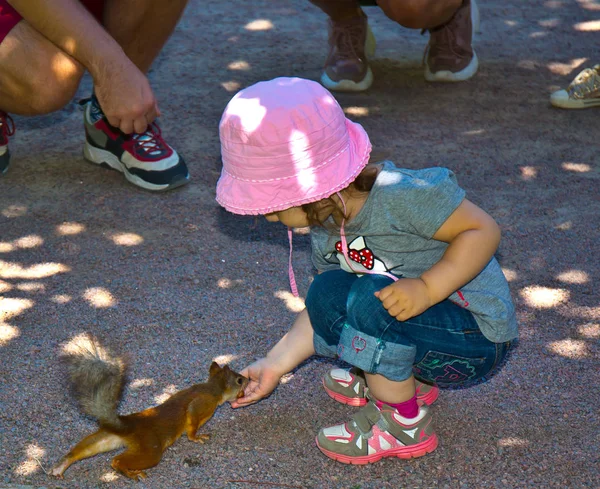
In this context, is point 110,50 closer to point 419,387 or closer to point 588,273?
point 419,387

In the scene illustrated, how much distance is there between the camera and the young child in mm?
2295

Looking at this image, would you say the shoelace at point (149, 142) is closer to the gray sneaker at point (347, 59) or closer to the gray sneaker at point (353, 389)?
the gray sneaker at point (347, 59)

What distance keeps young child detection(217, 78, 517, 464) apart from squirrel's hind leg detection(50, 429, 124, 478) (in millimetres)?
500

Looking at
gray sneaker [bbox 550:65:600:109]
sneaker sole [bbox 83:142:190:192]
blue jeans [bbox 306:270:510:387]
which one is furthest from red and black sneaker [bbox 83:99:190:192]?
gray sneaker [bbox 550:65:600:109]

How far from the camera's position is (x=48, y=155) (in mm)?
4887

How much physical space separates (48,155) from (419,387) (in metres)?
2.96

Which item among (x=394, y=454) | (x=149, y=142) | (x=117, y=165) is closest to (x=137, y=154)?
(x=149, y=142)

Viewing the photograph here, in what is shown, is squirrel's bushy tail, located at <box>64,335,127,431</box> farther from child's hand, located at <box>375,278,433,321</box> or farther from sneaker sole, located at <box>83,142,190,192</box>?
Answer: sneaker sole, located at <box>83,142,190,192</box>

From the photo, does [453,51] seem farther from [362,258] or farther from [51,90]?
[362,258]

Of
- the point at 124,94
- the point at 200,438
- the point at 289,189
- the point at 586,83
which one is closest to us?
the point at 289,189

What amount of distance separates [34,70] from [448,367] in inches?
103

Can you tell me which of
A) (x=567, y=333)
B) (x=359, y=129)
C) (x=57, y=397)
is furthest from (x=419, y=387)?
(x=57, y=397)

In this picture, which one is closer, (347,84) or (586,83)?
(586,83)

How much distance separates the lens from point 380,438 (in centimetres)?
270
